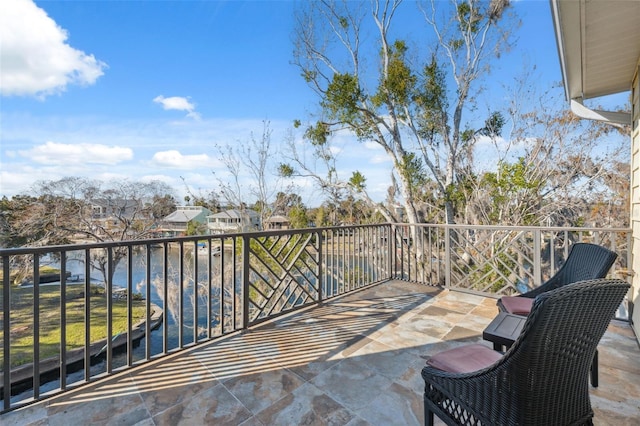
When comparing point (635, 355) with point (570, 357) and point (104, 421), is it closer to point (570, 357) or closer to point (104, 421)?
point (570, 357)

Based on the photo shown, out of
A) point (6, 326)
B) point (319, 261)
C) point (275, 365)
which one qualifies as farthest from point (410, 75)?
point (6, 326)

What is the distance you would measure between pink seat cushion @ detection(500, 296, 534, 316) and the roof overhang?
205 centimetres

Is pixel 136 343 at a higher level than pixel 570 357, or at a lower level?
lower

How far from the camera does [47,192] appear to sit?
418 inches

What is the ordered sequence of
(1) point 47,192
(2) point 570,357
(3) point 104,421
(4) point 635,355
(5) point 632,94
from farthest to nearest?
(1) point 47,192 → (5) point 632,94 → (4) point 635,355 → (3) point 104,421 → (2) point 570,357

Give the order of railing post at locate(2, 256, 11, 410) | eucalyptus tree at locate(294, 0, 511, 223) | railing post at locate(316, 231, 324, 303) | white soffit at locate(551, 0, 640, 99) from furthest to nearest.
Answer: eucalyptus tree at locate(294, 0, 511, 223), railing post at locate(316, 231, 324, 303), white soffit at locate(551, 0, 640, 99), railing post at locate(2, 256, 11, 410)

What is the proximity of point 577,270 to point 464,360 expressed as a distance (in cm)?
168

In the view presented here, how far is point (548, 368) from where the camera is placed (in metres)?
1.08

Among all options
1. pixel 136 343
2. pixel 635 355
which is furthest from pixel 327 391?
pixel 136 343

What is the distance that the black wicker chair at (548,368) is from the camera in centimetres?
103

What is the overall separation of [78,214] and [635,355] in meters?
14.2

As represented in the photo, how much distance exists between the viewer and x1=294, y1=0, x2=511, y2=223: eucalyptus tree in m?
8.12

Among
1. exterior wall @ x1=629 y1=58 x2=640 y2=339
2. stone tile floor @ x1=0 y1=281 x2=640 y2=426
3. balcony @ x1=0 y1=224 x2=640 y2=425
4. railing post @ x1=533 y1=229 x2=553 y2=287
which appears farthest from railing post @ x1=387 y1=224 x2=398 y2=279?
exterior wall @ x1=629 y1=58 x2=640 y2=339

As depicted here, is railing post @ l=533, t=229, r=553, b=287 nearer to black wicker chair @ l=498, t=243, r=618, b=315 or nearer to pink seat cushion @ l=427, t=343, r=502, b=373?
black wicker chair @ l=498, t=243, r=618, b=315
